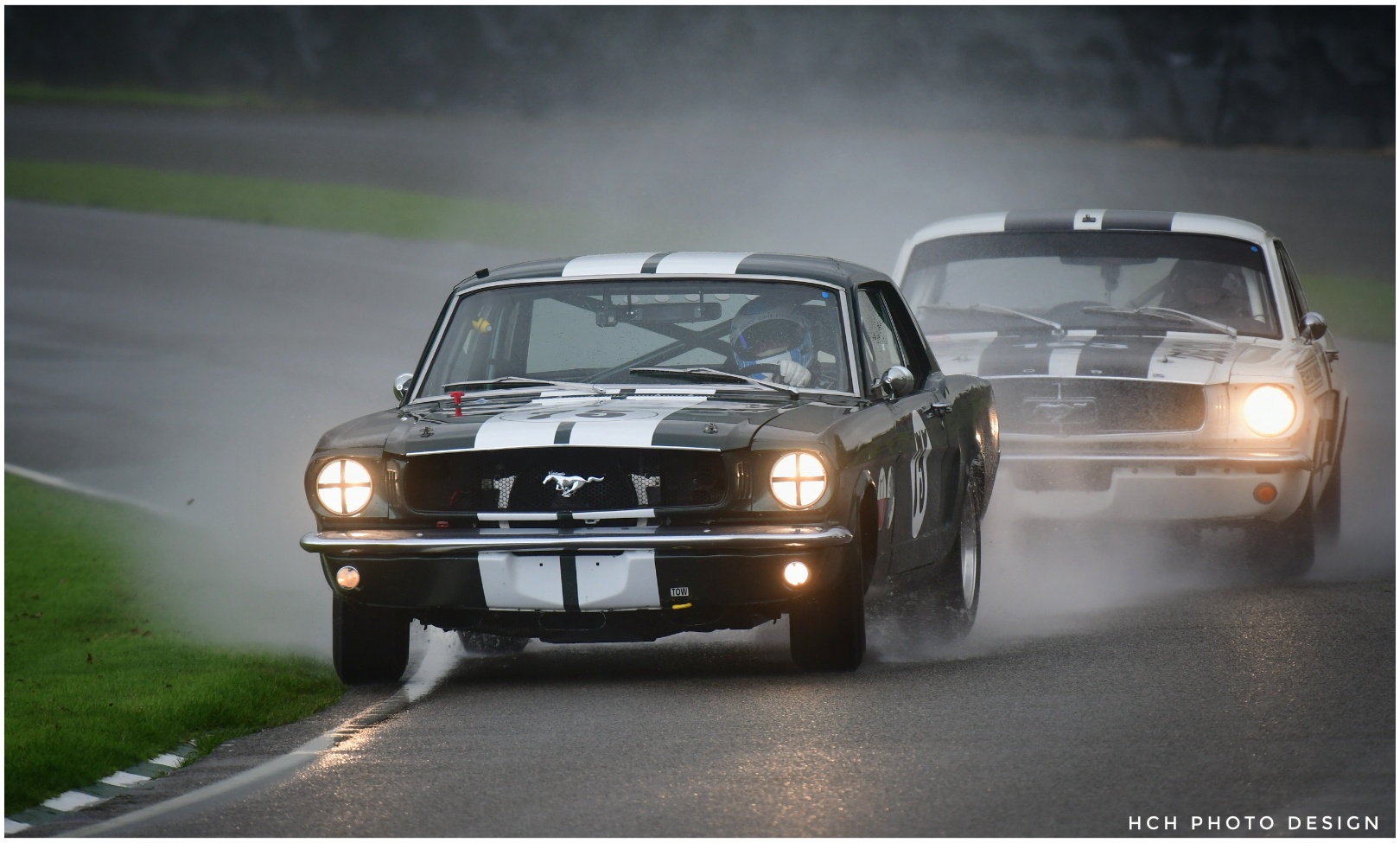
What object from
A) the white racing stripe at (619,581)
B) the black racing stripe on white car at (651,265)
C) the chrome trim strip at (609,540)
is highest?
the black racing stripe on white car at (651,265)

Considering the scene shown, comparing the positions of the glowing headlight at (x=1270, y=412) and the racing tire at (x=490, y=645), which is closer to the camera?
the racing tire at (x=490, y=645)

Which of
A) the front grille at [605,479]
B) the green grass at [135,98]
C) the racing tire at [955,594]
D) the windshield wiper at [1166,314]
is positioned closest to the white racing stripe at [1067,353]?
the windshield wiper at [1166,314]

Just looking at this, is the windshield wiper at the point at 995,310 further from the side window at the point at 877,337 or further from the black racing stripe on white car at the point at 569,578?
the black racing stripe on white car at the point at 569,578

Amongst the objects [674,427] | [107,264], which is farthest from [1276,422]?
[107,264]

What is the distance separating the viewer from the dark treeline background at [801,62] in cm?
4025

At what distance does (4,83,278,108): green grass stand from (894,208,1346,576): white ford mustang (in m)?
41.7

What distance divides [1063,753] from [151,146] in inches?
1606

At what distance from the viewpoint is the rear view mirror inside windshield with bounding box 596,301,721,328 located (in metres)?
8.03

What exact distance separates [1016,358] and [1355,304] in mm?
17991

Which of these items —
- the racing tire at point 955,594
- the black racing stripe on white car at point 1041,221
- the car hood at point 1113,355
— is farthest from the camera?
the black racing stripe on white car at point 1041,221

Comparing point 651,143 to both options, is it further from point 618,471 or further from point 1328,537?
point 618,471

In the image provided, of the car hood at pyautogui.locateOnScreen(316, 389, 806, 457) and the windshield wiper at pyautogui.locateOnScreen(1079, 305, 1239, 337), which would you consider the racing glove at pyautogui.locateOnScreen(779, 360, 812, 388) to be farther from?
the windshield wiper at pyautogui.locateOnScreen(1079, 305, 1239, 337)

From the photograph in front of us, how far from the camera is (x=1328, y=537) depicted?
11.0 m

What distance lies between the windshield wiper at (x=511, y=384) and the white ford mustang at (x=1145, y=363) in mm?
2835
